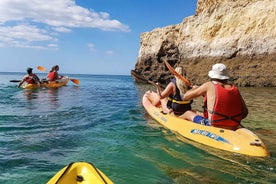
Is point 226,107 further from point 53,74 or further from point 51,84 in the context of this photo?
point 53,74

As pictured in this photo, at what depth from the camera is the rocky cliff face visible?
18312mm

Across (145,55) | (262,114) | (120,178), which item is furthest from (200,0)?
(120,178)

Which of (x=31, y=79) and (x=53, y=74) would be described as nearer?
(x=31, y=79)

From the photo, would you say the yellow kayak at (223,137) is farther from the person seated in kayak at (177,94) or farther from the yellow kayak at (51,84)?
the yellow kayak at (51,84)

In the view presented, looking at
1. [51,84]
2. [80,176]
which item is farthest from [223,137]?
[51,84]

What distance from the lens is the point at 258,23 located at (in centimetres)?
1888

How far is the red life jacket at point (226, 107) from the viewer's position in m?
5.24

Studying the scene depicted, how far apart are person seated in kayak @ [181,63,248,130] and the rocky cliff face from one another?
13.7 meters

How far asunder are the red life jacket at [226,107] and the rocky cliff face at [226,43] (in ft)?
44.8

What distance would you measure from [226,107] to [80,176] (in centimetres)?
315

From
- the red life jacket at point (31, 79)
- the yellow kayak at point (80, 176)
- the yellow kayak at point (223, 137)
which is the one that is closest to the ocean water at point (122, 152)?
the yellow kayak at point (223, 137)

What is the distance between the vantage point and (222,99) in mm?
5270

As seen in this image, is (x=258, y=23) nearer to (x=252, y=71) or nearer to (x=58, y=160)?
(x=252, y=71)

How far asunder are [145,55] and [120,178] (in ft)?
83.8
